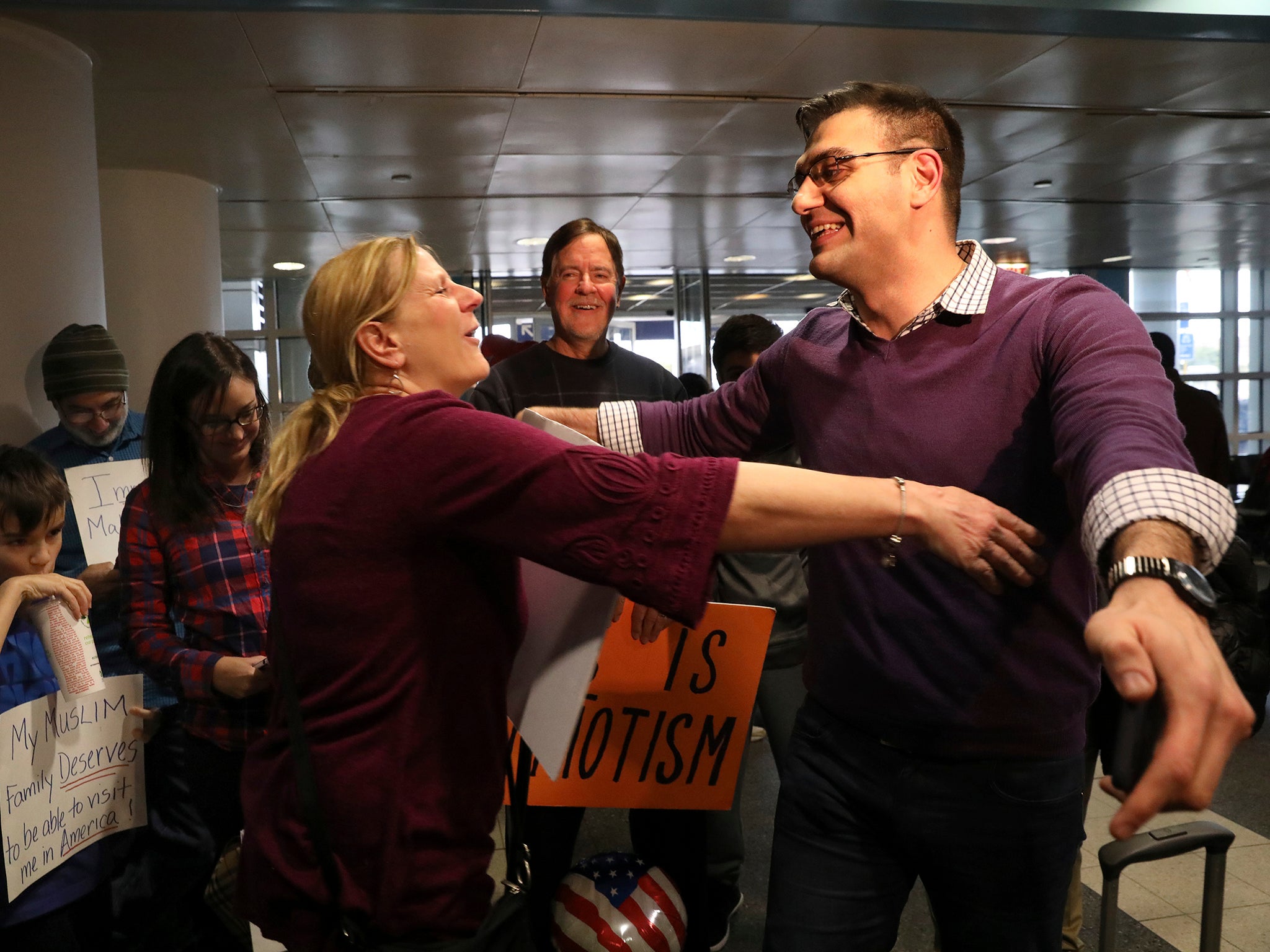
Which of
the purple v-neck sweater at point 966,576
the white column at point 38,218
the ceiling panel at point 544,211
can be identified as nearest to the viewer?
the purple v-neck sweater at point 966,576

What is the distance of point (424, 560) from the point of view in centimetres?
129

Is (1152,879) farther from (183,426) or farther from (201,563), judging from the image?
(183,426)

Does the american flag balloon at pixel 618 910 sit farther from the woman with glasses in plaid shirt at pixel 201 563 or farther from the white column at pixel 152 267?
the white column at pixel 152 267

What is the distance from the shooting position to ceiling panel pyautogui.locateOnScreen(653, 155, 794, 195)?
7531mm

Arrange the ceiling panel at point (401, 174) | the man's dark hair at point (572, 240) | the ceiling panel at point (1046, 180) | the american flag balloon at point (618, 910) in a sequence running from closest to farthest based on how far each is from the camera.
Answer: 1. the american flag balloon at point (618, 910)
2. the man's dark hair at point (572, 240)
3. the ceiling panel at point (401, 174)
4. the ceiling panel at point (1046, 180)

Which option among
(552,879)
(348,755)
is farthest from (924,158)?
(552,879)

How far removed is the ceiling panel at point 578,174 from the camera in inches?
289

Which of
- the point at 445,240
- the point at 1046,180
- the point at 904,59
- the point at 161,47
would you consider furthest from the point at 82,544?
the point at 1046,180

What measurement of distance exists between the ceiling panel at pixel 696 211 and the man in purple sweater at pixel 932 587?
7015mm

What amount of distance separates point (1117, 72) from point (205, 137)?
527 centimetres

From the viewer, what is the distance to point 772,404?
82.4 inches

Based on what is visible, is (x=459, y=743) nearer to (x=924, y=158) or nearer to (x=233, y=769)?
(x=924, y=158)

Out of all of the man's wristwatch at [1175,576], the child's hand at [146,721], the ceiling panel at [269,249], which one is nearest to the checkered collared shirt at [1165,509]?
the man's wristwatch at [1175,576]

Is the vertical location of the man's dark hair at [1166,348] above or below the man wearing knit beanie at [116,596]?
above
